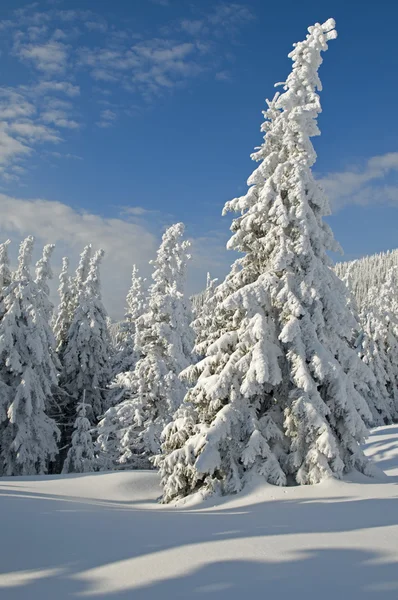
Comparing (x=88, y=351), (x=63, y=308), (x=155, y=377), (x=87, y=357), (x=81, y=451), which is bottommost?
(x=81, y=451)

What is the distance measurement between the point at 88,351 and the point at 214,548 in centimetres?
2483

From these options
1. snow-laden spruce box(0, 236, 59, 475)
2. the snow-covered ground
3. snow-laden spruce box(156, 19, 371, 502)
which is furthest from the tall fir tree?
the snow-covered ground

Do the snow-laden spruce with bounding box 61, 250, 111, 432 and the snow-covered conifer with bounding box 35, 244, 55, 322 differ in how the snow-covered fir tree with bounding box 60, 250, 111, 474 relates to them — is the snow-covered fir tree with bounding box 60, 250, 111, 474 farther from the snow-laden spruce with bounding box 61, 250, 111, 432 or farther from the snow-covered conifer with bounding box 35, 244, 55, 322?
the snow-covered conifer with bounding box 35, 244, 55, 322

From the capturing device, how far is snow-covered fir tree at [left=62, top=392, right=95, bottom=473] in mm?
25812

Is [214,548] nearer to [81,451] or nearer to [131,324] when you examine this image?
Answer: [81,451]

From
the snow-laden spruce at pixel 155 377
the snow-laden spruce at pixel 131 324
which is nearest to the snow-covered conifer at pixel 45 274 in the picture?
the snow-laden spruce at pixel 131 324

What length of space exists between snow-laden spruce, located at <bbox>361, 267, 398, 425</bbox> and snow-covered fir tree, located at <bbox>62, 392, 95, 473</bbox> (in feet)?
84.5

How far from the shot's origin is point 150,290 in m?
22.4

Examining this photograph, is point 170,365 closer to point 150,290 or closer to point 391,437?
point 150,290

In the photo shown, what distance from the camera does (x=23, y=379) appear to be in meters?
23.8

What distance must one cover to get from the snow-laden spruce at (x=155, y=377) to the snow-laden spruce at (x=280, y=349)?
8685 mm

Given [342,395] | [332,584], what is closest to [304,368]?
[342,395]

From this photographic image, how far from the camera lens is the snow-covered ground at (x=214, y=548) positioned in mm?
4855

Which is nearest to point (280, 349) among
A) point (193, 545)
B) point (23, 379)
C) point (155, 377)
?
point (193, 545)
